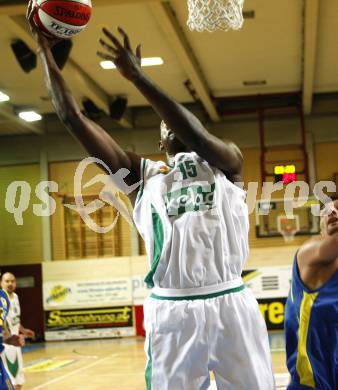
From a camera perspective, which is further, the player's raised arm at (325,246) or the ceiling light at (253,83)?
the ceiling light at (253,83)

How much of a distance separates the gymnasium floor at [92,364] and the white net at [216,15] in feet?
12.5

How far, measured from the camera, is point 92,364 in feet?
38.8

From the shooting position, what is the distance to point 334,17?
36.3 feet

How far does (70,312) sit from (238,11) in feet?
36.9

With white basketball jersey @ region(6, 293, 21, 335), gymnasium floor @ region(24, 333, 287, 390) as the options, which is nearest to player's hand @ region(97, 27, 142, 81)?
gymnasium floor @ region(24, 333, 287, 390)

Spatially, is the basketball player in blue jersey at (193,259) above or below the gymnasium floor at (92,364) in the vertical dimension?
above

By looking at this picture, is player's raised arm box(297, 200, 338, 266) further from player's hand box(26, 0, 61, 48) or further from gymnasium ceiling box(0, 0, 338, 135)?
gymnasium ceiling box(0, 0, 338, 135)

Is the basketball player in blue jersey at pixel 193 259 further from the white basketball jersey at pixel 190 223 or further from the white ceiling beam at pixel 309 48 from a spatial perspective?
the white ceiling beam at pixel 309 48

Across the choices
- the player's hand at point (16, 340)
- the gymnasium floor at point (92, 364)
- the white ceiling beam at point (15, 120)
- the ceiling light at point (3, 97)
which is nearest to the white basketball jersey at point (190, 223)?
the player's hand at point (16, 340)

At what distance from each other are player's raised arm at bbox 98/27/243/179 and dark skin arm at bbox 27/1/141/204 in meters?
0.28

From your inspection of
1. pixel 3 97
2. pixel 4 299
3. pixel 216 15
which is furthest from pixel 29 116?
pixel 216 15

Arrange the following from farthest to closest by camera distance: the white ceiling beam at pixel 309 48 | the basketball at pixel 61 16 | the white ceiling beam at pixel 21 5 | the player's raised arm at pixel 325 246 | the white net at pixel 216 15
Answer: the white ceiling beam at pixel 309 48 → the white ceiling beam at pixel 21 5 → the white net at pixel 216 15 → the player's raised arm at pixel 325 246 → the basketball at pixel 61 16

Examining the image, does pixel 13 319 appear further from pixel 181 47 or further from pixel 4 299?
pixel 181 47

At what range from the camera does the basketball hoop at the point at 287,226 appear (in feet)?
50.1
